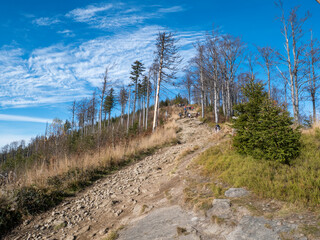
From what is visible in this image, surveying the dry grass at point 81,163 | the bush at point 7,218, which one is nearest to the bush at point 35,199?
the bush at point 7,218

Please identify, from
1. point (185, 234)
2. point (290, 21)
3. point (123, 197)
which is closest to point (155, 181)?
point (123, 197)

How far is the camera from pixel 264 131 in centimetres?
490

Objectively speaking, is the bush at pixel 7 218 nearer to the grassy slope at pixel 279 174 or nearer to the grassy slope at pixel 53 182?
the grassy slope at pixel 53 182

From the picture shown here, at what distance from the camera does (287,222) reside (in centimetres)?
263

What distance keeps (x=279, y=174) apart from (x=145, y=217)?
308cm

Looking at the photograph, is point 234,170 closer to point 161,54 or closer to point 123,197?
point 123,197

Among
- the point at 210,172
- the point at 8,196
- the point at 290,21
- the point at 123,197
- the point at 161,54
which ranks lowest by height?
the point at 123,197

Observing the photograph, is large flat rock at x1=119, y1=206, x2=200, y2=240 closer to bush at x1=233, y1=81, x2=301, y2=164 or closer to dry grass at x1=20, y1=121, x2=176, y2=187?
bush at x1=233, y1=81, x2=301, y2=164

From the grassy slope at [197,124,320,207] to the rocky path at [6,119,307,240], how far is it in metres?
0.53

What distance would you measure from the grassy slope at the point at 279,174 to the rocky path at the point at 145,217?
1.75 ft

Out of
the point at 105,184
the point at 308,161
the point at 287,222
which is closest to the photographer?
the point at 287,222

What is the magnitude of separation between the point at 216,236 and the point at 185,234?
466 millimetres

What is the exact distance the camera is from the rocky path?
2.73 m

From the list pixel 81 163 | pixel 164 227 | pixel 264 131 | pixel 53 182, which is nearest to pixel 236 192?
pixel 164 227
